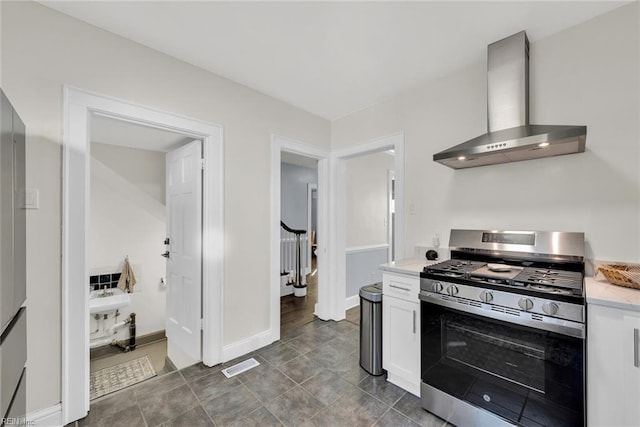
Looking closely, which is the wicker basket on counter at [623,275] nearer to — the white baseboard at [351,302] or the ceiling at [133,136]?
the white baseboard at [351,302]

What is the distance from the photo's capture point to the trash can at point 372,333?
2318 millimetres

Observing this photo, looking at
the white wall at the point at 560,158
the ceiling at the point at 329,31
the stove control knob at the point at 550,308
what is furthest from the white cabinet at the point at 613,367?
the ceiling at the point at 329,31

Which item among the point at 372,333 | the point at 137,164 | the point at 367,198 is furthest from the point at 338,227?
the point at 137,164

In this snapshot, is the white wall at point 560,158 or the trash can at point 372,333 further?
→ the trash can at point 372,333

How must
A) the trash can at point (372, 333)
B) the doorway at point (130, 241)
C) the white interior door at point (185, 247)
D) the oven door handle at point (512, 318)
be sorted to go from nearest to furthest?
the oven door handle at point (512, 318) < the trash can at point (372, 333) < the white interior door at point (185, 247) < the doorway at point (130, 241)

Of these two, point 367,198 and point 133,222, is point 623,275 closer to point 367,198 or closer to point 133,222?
point 367,198

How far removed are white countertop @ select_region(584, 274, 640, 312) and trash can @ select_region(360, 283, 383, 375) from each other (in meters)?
1.33

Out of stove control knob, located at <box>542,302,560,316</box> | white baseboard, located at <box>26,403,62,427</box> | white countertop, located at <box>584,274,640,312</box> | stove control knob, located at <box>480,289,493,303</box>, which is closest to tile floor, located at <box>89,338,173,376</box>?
white baseboard, located at <box>26,403,62,427</box>

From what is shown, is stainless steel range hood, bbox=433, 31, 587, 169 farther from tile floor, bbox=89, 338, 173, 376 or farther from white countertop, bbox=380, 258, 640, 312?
tile floor, bbox=89, 338, 173, 376

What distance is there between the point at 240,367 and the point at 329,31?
2.83 meters

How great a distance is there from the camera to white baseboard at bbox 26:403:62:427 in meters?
1.62

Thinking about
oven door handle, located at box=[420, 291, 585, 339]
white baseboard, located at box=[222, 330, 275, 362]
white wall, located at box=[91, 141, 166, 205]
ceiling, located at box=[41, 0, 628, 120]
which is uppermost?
ceiling, located at box=[41, 0, 628, 120]

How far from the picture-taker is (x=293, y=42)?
2047 mm

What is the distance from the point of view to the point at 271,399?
2.01m
